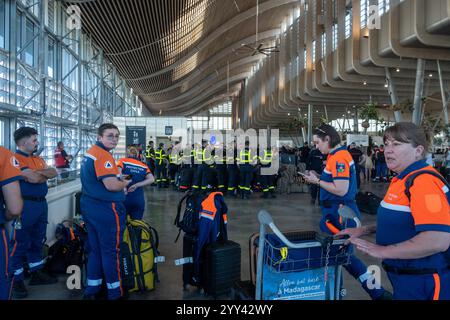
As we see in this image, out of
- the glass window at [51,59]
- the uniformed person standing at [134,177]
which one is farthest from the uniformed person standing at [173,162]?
the uniformed person standing at [134,177]

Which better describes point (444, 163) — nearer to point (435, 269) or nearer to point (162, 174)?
point (162, 174)

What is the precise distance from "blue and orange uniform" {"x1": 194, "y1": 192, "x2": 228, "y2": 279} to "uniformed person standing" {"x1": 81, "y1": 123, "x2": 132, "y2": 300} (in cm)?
71

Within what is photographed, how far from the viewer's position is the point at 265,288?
218cm

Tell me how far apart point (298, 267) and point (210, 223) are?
4.52ft

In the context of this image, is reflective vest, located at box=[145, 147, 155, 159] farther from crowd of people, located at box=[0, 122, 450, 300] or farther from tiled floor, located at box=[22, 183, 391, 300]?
crowd of people, located at box=[0, 122, 450, 300]

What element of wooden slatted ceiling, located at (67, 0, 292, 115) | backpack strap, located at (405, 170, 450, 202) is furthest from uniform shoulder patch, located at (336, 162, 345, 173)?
wooden slatted ceiling, located at (67, 0, 292, 115)

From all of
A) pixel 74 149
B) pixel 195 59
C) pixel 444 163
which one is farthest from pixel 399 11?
pixel 195 59

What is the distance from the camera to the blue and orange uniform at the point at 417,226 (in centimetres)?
163

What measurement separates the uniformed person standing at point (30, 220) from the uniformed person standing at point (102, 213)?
1.98 feet

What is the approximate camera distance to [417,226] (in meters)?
1.66

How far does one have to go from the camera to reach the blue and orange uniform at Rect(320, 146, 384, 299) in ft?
9.91

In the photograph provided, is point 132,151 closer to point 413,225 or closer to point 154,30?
point 413,225

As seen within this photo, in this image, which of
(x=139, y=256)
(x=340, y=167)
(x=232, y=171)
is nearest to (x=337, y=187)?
(x=340, y=167)

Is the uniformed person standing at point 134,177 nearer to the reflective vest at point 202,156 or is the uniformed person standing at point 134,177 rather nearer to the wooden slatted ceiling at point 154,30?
the reflective vest at point 202,156
